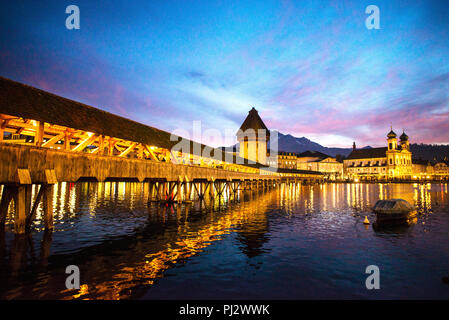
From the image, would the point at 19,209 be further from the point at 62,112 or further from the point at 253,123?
the point at 253,123

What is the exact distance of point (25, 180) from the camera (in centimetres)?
1308

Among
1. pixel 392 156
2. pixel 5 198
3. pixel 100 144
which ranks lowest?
pixel 5 198

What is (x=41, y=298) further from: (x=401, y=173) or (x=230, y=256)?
(x=401, y=173)

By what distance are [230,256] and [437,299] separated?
26.7 feet

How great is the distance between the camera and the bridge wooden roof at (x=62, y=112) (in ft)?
46.8

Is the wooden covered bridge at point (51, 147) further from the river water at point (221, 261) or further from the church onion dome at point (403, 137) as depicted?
the church onion dome at point (403, 137)

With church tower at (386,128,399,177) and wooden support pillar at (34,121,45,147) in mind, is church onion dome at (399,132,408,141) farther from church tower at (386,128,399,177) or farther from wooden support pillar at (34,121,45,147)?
wooden support pillar at (34,121,45,147)

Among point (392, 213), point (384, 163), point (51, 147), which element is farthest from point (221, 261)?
point (384, 163)

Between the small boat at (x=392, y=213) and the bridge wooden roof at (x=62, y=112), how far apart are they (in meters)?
21.9

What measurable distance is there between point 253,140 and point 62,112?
8455 cm

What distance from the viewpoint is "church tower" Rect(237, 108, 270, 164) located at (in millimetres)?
97375

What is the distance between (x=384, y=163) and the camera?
6531 inches

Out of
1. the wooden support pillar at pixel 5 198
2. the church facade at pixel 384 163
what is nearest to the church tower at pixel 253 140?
the wooden support pillar at pixel 5 198
